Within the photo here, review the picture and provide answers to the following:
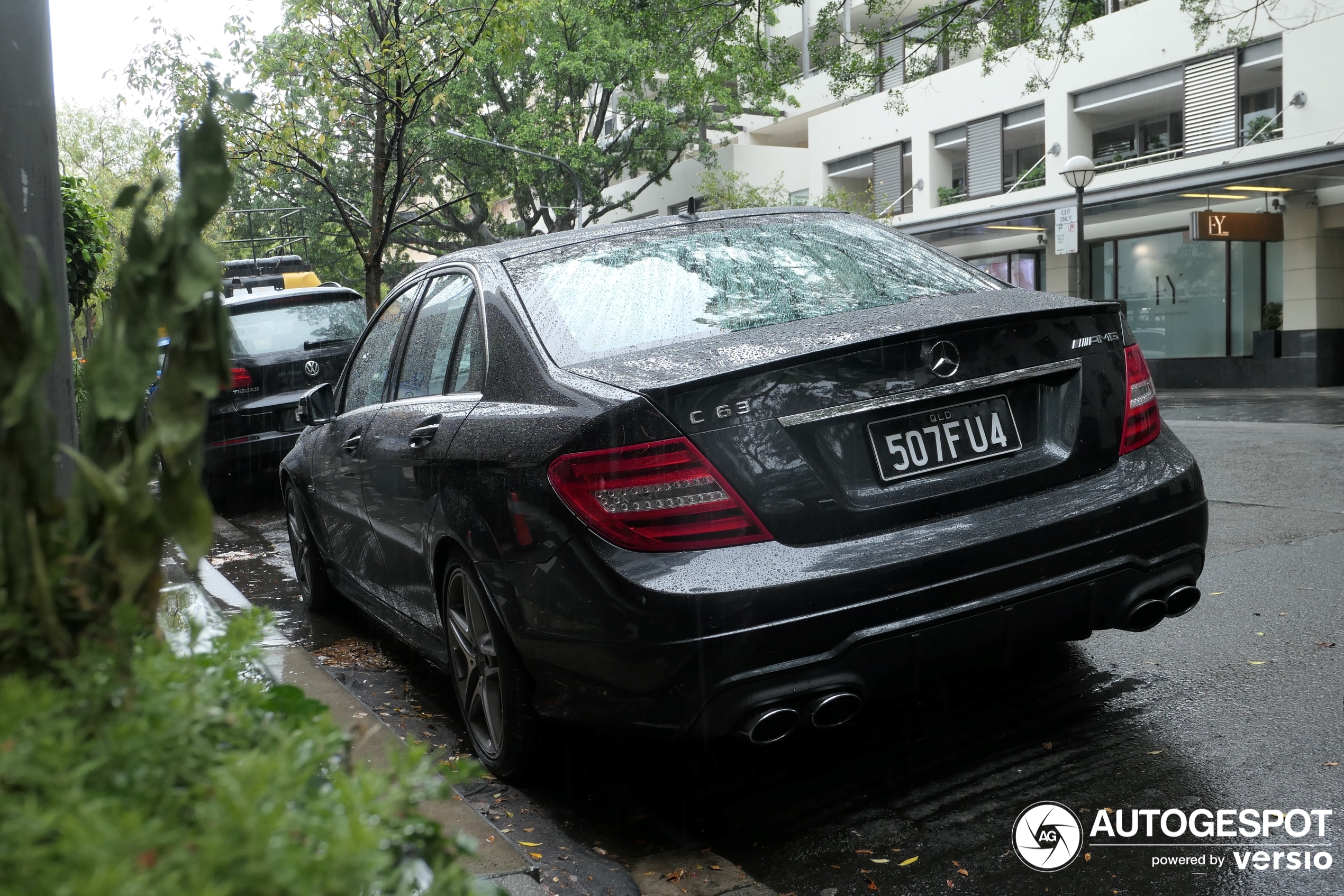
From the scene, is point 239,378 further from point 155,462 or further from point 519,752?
point 155,462

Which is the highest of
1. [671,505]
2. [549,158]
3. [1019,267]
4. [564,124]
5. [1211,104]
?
[564,124]

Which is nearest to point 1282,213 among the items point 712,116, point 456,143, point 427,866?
point 712,116

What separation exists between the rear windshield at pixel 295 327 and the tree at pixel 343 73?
2464mm

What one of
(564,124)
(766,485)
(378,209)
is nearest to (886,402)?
(766,485)

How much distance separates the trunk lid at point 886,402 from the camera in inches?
122

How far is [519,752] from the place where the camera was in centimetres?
367

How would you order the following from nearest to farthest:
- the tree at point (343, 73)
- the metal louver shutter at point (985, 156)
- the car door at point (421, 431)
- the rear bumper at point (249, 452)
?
the car door at point (421, 431)
the rear bumper at point (249, 452)
the tree at point (343, 73)
the metal louver shutter at point (985, 156)

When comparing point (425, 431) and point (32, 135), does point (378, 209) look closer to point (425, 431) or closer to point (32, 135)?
point (425, 431)

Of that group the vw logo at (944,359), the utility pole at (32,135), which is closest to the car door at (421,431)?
the utility pole at (32,135)

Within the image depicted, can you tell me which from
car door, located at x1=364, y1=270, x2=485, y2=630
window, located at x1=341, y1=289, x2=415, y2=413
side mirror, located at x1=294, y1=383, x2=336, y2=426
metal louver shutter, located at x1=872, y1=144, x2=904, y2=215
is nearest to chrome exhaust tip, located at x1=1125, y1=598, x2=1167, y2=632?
car door, located at x1=364, y1=270, x2=485, y2=630

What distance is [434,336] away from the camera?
15.1 ft

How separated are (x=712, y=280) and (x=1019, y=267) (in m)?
29.0

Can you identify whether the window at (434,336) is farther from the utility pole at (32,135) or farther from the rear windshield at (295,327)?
the rear windshield at (295,327)

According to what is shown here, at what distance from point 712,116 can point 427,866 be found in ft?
131
